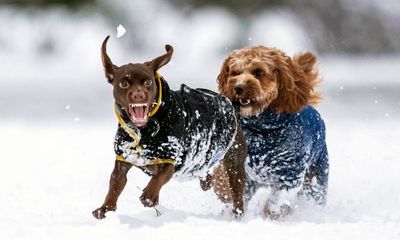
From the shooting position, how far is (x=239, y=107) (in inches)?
246

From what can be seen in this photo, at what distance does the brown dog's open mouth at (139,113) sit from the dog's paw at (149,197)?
15.2 inches

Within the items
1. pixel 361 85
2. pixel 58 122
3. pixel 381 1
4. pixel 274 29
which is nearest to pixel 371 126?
pixel 58 122

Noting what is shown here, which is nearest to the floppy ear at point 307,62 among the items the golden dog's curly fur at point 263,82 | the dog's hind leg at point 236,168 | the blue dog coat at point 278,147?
the golden dog's curly fur at point 263,82

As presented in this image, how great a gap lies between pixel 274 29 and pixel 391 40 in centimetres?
321

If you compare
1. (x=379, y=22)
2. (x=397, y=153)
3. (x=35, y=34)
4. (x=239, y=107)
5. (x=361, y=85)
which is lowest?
(x=239, y=107)

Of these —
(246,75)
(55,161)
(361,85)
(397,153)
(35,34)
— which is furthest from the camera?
(35,34)

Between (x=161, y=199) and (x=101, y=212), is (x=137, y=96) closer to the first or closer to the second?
(x=101, y=212)

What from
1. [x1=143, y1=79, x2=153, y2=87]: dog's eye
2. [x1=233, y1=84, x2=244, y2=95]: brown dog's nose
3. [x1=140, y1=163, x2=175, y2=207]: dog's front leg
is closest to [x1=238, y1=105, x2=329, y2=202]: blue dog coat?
[x1=233, y1=84, x2=244, y2=95]: brown dog's nose

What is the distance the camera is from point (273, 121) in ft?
20.7

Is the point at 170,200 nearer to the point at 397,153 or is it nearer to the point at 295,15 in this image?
the point at 397,153

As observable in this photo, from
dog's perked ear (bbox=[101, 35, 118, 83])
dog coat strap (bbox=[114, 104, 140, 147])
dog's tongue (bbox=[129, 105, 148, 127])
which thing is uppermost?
dog's perked ear (bbox=[101, 35, 118, 83])

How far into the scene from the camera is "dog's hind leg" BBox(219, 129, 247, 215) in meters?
6.04

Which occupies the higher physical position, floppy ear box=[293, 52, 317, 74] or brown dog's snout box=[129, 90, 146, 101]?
floppy ear box=[293, 52, 317, 74]

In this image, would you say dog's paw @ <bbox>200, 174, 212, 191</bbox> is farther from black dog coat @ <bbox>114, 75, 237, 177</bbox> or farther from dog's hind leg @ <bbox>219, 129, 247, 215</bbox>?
black dog coat @ <bbox>114, 75, 237, 177</bbox>
